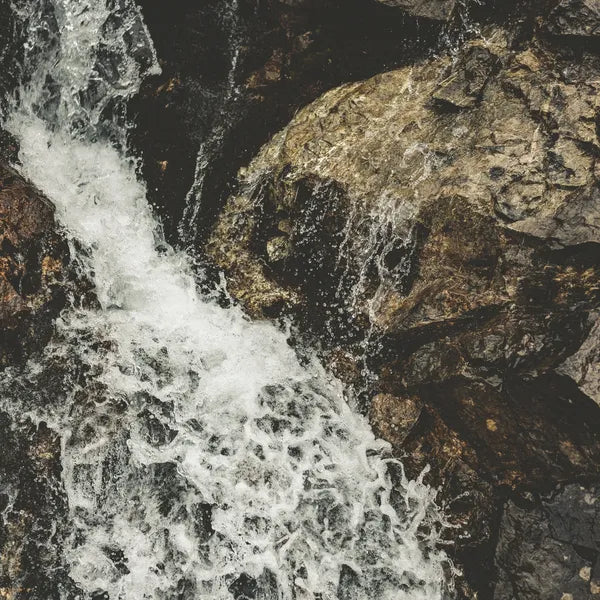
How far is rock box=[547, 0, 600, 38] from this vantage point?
14.1ft

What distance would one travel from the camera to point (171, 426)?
4.43m

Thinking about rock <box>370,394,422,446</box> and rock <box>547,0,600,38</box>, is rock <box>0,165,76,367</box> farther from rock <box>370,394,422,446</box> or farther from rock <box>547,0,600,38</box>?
rock <box>547,0,600,38</box>

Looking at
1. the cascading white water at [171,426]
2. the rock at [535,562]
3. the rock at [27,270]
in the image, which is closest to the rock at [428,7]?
the cascading white water at [171,426]

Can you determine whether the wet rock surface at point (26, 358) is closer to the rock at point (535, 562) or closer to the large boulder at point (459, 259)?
the large boulder at point (459, 259)

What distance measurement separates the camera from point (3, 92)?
218 inches

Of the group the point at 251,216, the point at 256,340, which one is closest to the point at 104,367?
the point at 256,340

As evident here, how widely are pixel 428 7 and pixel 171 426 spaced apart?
435cm

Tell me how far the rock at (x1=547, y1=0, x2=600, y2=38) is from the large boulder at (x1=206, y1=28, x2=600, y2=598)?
143 millimetres

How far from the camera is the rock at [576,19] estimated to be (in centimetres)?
429

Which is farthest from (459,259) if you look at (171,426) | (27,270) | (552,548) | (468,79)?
(27,270)

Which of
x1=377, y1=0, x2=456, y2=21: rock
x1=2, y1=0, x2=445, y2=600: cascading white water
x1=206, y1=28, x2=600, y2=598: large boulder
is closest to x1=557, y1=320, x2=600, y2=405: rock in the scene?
x1=206, y1=28, x2=600, y2=598: large boulder

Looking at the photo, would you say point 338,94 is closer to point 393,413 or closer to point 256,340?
point 256,340

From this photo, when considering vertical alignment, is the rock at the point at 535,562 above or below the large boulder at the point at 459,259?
below

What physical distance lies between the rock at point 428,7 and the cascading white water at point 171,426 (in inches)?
100
